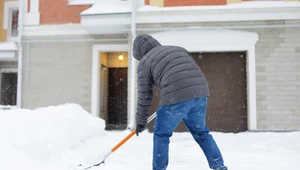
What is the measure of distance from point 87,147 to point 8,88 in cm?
735

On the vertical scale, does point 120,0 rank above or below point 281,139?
above

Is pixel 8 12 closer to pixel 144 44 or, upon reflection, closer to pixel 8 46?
pixel 8 46

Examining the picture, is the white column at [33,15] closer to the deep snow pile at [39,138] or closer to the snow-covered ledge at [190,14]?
the snow-covered ledge at [190,14]

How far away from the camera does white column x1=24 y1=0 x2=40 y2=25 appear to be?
850 centimetres

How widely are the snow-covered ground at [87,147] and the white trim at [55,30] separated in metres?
3.03

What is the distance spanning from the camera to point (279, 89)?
6.84 metres

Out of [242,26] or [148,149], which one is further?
[242,26]

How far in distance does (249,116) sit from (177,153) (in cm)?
295

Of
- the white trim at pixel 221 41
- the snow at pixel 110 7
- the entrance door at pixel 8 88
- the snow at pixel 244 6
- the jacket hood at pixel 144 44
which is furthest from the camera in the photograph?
the entrance door at pixel 8 88

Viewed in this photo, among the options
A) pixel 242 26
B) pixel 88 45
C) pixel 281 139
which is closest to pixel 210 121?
pixel 281 139

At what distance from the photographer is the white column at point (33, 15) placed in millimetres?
8500

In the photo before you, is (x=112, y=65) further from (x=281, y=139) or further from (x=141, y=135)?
(x=281, y=139)

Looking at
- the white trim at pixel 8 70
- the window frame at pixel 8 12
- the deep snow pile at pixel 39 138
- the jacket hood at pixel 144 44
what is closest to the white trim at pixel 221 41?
the deep snow pile at pixel 39 138

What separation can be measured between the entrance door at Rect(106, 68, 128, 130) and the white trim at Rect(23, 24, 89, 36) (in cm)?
229
